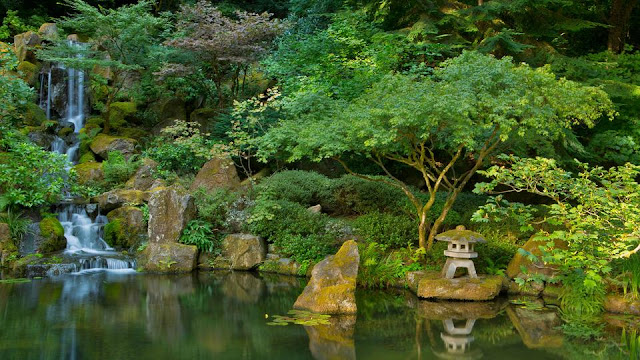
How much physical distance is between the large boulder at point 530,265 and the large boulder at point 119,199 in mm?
8437

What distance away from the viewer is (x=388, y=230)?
11086 mm

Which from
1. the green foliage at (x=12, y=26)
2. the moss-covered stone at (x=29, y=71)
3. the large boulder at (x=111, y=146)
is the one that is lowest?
the large boulder at (x=111, y=146)

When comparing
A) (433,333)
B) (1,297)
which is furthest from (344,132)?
(1,297)

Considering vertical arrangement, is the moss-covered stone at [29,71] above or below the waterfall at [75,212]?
above

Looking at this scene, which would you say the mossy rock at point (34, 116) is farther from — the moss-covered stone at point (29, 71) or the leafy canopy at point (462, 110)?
the leafy canopy at point (462, 110)

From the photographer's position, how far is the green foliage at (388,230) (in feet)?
35.7

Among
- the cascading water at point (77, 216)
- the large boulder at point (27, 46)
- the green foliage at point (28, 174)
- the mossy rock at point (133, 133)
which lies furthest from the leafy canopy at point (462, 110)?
the large boulder at point (27, 46)

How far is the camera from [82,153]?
53.0 feet

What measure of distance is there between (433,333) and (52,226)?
8.79 meters

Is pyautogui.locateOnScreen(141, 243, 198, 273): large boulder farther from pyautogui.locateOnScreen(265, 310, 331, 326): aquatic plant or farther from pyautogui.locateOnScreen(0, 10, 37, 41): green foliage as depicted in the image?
pyautogui.locateOnScreen(0, 10, 37, 41): green foliage

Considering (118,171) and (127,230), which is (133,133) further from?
(127,230)

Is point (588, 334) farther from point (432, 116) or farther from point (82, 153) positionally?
point (82, 153)

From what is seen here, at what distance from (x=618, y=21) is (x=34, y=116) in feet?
54.9

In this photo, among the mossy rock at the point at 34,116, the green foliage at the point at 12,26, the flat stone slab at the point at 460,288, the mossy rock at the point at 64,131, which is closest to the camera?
the flat stone slab at the point at 460,288
